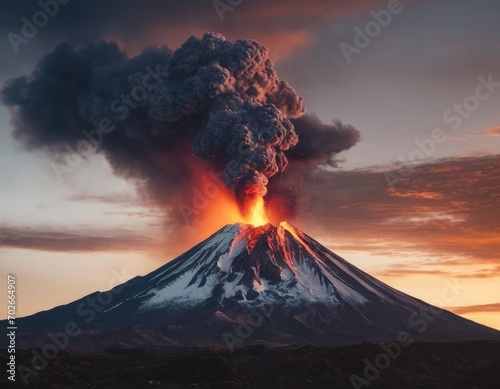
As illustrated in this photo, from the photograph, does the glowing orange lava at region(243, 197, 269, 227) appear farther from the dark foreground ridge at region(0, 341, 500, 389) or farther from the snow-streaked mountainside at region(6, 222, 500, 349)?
the dark foreground ridge at region(0, 341, 500, 389)

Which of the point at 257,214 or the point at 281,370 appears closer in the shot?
the point at 281,370

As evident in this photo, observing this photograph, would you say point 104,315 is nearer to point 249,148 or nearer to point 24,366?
point 249,148

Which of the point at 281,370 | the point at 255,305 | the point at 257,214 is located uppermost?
the point at 257,214

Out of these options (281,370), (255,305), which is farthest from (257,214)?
(281,370)

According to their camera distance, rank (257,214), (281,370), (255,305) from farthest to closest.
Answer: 1. (255,305)
2. (257,214)
3. (281,370)

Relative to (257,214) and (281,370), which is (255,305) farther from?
(281,370)

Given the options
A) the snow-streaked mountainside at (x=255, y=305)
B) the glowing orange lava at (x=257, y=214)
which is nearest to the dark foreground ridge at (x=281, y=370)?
the snow-streaked mountainside at (x=255, y=305)

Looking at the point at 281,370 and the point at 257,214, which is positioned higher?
the point at 257,214
